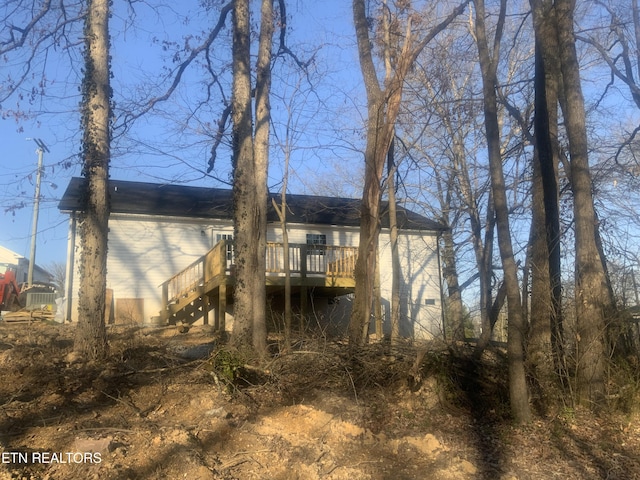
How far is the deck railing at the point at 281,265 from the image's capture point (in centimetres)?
1652

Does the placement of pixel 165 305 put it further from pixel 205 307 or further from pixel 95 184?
pixel 95 184

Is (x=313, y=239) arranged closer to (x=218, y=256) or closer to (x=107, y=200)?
(x=218, y=256)

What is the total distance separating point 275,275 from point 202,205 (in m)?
4.89

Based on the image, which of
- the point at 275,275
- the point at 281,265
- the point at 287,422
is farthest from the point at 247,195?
the point at 281,265

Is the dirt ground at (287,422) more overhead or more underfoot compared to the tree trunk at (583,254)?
more underfoot

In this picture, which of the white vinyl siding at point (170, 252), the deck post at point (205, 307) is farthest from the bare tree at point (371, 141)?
the deck post at point (205, 307)

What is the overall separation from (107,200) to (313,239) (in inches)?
474

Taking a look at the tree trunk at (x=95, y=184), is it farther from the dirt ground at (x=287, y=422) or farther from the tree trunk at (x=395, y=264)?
the tree trunk at (x=395, y=264)

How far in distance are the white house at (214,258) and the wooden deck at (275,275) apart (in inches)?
1.2

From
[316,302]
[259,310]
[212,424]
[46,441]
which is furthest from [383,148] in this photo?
[316,302]

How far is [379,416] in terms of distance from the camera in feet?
24.0

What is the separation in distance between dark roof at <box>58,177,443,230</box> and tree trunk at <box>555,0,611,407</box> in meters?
9.11

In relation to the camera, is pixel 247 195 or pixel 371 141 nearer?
pixel 247 195

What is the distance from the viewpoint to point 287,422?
691cm
